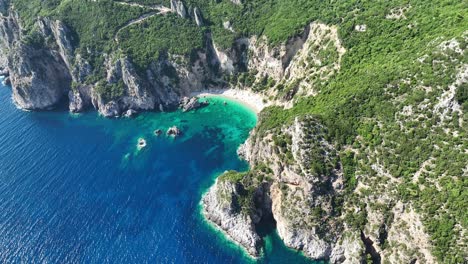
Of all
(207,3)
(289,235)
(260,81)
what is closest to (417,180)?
(289,235)

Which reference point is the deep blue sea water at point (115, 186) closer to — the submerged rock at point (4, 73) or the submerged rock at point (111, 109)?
the submerged rock at point (111, 109)

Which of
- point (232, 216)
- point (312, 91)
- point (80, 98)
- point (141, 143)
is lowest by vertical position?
point (232, 216)

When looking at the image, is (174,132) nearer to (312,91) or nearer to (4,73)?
(312,91)

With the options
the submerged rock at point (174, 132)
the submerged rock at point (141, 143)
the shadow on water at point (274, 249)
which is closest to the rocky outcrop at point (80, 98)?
the submerged rock at point (141, 143)

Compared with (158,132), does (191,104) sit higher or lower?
higher

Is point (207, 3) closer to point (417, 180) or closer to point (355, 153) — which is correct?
point (355, 153)

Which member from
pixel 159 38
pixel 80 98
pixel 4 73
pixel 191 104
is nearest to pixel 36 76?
pixel 80 98
